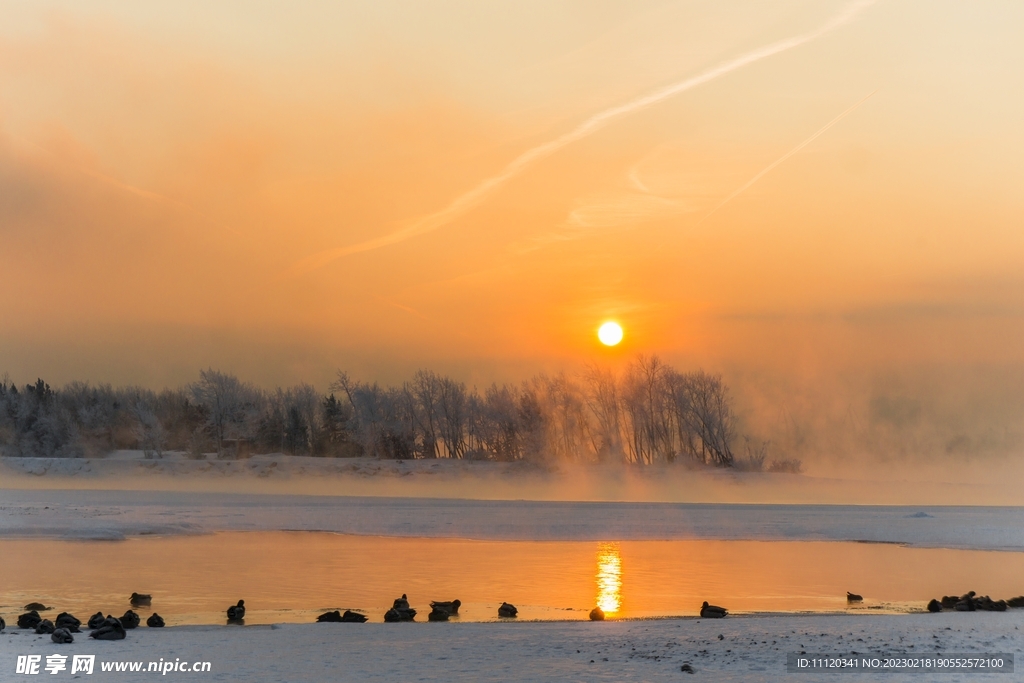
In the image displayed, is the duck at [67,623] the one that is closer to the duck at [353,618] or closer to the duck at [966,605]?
the duck at [353,618]

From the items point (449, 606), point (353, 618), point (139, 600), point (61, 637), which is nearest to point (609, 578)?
point (449, 606)

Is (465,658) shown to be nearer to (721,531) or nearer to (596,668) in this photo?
(596,668)

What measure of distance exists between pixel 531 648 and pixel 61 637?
298 inches

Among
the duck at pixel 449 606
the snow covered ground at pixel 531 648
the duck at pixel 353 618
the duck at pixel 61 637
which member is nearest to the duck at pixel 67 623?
the snow covered ground at pixel 531 648

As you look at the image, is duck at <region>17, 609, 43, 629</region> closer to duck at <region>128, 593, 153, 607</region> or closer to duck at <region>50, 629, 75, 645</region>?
duck at <region>50, 629, 75, 645</region>

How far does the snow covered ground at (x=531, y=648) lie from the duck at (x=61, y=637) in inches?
5.6

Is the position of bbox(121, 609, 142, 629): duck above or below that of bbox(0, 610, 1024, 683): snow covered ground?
above

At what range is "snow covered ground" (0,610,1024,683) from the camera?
1320 centimetres

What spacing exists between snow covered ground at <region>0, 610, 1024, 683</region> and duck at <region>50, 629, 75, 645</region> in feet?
0.47

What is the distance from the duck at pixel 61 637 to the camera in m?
14.5

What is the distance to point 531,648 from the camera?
48.9 feet

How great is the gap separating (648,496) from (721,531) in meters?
25.1

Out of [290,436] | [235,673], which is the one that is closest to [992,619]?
[235,673]

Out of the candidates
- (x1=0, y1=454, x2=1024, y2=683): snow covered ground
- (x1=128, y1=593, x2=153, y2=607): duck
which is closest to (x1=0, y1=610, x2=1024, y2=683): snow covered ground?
(x1=0, y1=454, x2=1024, y2=683): snow covered ground
